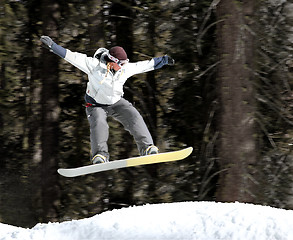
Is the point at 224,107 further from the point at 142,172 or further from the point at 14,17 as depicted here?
the point at 14,17

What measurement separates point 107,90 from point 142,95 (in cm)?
347

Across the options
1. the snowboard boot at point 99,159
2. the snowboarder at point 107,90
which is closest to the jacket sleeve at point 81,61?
the snowboarder at point 107,90

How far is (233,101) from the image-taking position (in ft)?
19.4

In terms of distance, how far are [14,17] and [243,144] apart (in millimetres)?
5286

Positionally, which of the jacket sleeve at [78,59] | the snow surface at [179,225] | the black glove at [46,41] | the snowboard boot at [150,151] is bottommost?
the snow surface at [179,225]

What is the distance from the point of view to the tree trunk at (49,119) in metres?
7.31

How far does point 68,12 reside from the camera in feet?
27.1

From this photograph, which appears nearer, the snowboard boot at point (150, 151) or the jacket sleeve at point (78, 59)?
the jacket sleeve at point (78, 59)

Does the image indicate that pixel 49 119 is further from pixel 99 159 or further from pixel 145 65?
pixel 145 65

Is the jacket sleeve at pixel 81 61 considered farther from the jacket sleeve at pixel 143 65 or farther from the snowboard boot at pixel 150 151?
the snowboard boot at pixel 150 151

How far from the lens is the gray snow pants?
5.00 meters

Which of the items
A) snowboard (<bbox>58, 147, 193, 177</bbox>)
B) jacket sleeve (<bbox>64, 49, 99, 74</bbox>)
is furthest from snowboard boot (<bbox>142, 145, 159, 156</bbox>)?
→ jacket sleeve (<bbox>64, 49, 99, 74</bbox>)

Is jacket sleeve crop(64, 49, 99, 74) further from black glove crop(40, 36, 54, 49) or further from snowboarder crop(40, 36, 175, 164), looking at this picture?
black glove crop(40, 36, 54, 49)

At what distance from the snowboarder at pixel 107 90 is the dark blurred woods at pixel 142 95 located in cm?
240
